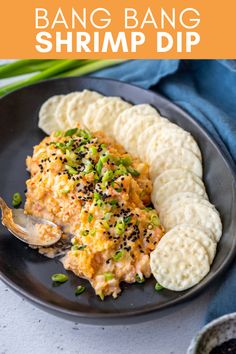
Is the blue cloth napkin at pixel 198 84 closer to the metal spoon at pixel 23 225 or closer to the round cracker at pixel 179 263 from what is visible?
the round cracker at pixel 179 263

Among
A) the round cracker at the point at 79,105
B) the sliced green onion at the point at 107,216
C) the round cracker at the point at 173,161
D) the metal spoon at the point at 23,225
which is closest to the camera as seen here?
the sliced green onion at the point at 107,216

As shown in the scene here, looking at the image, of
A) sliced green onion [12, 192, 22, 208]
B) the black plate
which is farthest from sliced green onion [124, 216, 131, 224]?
sliced green onion [12, 192, 22, 208]

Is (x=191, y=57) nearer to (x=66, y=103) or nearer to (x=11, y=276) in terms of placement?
(x=66, y=103)

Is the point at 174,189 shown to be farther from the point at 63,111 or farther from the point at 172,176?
the point at 63,111

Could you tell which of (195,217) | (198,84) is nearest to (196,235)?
(195,217)

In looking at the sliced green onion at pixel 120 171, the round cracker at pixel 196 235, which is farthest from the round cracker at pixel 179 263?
the sliced green onion at pixel 120 171

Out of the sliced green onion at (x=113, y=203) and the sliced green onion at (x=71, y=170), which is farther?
the sliced green onion at (x=71, y=170)

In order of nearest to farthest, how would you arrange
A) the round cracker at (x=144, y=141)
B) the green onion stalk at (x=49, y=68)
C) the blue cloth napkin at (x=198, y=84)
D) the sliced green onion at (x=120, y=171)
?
the sliced green onion at (x=120, y=171) → the round cracker at (x=144, y=141) → the blue cloth napkin at (x=198, y=84) → the green onion stalk at (x=49, y=68)

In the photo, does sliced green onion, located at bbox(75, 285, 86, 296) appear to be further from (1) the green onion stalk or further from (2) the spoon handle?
(1) the green onion stalk
